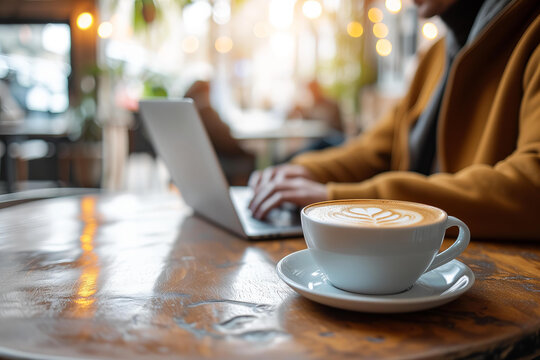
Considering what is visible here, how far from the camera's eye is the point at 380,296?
0.47m

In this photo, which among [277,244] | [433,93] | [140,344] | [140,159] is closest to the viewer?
[140,344]

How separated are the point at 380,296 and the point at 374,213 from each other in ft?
0.27

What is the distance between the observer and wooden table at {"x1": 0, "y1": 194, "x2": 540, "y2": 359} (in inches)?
15.4

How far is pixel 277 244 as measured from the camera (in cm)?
74

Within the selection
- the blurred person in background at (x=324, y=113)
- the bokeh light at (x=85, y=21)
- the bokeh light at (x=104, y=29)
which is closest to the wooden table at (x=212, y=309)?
the bokeh light at (x=104, y=29)

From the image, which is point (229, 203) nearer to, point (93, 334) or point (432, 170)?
point (93, 334)

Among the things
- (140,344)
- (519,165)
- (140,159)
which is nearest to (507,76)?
(519,165)

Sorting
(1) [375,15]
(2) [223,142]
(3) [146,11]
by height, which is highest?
(1) [375,15]

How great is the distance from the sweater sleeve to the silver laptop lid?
0.86 feet

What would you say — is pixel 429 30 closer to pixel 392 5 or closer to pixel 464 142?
pixel 392 5

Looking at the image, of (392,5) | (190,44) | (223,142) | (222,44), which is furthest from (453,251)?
(222,44)

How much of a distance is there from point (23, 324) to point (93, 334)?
0.07 meters

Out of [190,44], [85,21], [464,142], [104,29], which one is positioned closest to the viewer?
[464,142]

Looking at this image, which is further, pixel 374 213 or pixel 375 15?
pixel 375 15
